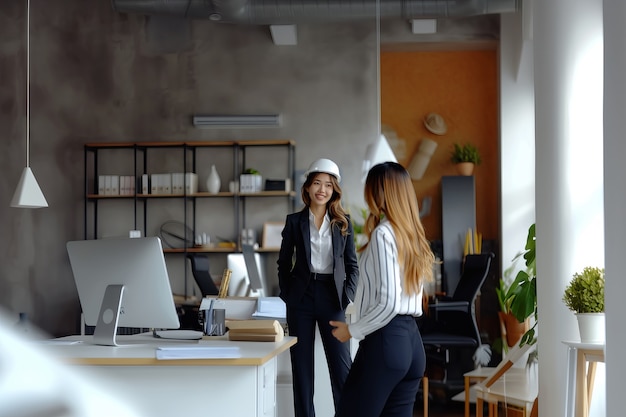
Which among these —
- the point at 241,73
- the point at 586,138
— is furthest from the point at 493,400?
the point at 241,73

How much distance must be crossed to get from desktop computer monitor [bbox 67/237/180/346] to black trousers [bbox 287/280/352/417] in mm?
1314

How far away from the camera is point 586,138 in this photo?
4355 mm

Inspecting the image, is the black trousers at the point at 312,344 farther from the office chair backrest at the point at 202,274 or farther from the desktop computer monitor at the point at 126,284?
the office chair backrest at the point at 202,274

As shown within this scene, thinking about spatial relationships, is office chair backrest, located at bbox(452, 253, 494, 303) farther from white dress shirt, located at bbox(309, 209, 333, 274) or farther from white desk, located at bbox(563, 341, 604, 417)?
white desk, located at bbox(563, 341, 604, 417)

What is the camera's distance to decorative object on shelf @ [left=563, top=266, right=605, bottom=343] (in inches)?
151

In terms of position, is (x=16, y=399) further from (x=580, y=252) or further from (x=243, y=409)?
(x=580, y=252)

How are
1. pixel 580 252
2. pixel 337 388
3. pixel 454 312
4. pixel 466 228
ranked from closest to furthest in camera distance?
pixel 580 252, pixel 337 388, pixel 454 312, pixel 466 228

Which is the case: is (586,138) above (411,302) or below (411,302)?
above

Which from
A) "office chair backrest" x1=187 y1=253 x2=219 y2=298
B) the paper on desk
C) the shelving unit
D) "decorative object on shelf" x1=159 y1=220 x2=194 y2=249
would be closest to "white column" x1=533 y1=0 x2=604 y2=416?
the paper on desk

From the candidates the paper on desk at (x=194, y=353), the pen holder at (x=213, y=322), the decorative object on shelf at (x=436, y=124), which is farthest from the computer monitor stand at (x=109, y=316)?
the decorative object on shelf at (x=436, y=124)

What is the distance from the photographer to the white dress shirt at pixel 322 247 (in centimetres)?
520

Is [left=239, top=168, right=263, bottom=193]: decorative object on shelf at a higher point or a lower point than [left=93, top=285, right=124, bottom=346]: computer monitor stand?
higher

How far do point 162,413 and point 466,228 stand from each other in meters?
6.97

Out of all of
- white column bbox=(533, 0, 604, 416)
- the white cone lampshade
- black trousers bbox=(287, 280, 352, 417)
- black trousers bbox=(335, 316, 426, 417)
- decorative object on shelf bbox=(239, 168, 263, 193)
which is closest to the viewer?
black trousers bbox=(335, 316, 426, 417)
